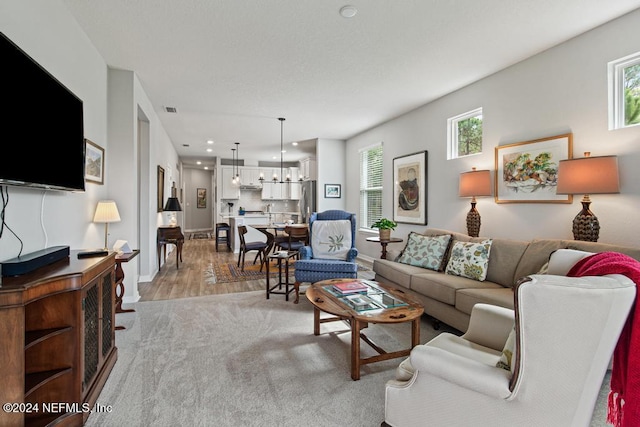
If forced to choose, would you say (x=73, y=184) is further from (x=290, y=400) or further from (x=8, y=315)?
(x=290, y=400)

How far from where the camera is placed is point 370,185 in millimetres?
6691

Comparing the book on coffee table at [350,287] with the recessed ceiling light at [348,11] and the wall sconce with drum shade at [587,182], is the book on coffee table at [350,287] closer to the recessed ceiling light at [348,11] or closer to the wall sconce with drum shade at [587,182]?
the wall sconce with drum shade at [587,182]

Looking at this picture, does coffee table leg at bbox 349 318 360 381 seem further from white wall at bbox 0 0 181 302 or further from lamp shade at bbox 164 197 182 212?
lamp shade at bbox 164 197 182 212

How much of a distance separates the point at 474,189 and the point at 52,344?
401cm

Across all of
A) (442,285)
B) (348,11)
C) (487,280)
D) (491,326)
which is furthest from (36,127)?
(487,280)

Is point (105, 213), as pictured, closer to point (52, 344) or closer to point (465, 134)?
point (52, 344)

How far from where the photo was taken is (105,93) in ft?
11.7

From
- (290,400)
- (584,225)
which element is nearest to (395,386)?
(290,400)

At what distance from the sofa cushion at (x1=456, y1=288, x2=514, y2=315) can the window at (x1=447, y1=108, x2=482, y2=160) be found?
6.66 ft

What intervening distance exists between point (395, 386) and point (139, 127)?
16.1ft

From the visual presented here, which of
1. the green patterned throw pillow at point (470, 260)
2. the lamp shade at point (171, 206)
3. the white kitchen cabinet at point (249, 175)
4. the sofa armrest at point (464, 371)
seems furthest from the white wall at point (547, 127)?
the white kitchen cabinet at point (249, 175)

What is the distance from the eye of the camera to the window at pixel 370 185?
6.36m

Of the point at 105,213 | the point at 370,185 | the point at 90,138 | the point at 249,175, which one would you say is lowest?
the point at 105,213

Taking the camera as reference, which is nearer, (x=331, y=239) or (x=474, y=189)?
(x=474, y=189)
